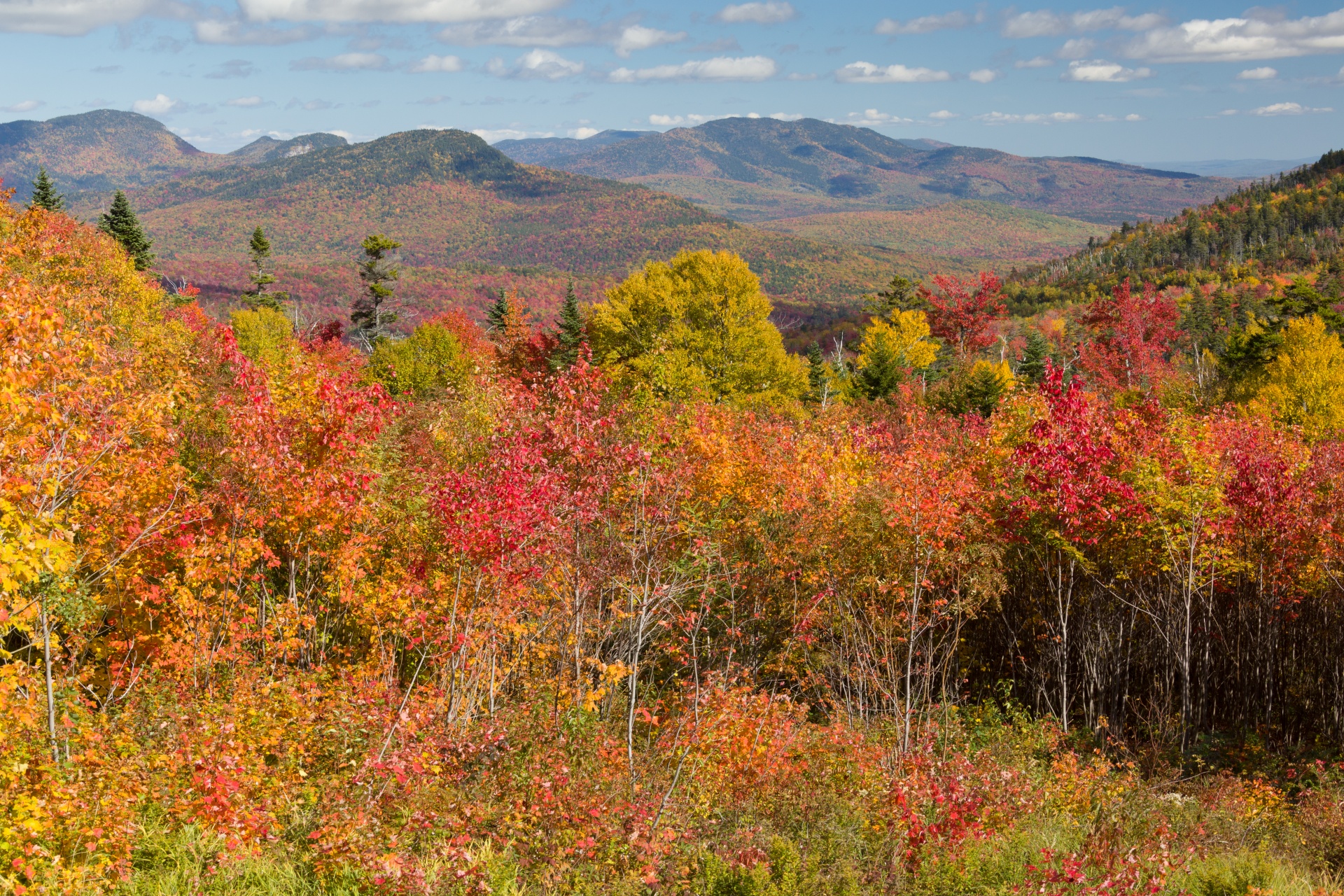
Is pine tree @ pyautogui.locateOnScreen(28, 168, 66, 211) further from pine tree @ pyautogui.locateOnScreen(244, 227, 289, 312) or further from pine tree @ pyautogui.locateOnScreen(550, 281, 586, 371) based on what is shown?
pine tree @ pyautogui.locateOnScreen(550, 281, 586, 371)

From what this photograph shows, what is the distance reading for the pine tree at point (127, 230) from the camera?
50.0m

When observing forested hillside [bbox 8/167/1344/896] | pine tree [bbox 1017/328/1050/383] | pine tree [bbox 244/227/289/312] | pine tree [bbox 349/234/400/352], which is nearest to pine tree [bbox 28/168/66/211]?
pine tree [bbox 349/234/400/352]

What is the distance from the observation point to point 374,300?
5975 cm

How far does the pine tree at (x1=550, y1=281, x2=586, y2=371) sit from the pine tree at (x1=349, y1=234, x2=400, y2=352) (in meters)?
13.0

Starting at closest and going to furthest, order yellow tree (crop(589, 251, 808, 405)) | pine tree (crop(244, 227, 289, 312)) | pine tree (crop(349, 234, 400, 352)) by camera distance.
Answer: yellow tree (crop(589, 251, 808, 405)) → pine tree (crop(349, 234, 400, 352)) → pine tree (crop(244, 227, 289, 312))

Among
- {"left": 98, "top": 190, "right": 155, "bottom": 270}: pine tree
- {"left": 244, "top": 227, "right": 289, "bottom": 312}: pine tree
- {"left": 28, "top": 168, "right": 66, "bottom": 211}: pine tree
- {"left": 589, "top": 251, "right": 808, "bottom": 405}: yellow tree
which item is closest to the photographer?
{"left": 589, "top": 251, "right": 808, "bottom": 405}: yellow tree

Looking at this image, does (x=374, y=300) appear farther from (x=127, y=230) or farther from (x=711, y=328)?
(x=711, y=328)

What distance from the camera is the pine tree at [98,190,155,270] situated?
50.0m

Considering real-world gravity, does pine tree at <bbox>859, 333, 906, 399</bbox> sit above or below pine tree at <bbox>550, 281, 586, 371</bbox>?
below

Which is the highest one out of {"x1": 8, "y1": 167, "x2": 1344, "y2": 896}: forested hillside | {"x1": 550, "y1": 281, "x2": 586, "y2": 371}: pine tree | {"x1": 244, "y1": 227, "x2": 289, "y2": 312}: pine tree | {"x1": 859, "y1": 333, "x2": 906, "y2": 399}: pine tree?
{"x1": 244, "y1": 227, "x2": 289, "y2": 312}: pine tree

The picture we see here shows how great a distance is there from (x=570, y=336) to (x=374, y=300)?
19628 millimetres

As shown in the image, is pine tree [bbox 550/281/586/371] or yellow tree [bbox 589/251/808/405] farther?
pine tree [bbox 550/281/586/371]

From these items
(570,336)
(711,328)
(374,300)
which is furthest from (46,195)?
(711,328)

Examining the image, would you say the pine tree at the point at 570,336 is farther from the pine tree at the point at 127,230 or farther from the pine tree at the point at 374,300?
the pine tree at the point at 127,230
